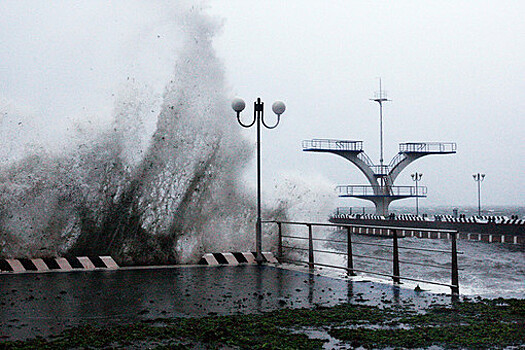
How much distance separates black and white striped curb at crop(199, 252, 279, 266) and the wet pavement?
5.09 feet

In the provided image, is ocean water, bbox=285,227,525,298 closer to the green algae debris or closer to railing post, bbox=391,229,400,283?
railing post, bbox=391,229,400,283

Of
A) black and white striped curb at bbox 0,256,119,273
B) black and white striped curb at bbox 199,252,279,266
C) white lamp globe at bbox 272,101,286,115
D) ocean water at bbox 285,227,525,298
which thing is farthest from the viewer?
ocean water at bbox 285,227,525,298

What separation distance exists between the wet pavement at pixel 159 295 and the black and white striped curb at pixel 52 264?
1.82 ft

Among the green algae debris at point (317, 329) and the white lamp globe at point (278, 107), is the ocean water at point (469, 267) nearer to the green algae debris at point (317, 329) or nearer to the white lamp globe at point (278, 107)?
the green algae debris at point (317, 329)

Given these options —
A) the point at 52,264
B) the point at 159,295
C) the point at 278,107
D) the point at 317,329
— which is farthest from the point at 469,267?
the point at 317,329

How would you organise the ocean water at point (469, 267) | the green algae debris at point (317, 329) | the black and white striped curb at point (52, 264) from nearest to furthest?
the green algae debris at point (317, 329), the black and white striped curb at point (52, 264), the ocean water at point (469, 267)

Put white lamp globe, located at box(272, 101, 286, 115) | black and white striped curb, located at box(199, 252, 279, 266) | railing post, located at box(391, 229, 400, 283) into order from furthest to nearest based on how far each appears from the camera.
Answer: white lamp globe, located at box(272, 101, 286, 115) → black and white striped curb, located at box(199, 252, 279, 266) → railing post, located at box(391, 229, 400, 283)

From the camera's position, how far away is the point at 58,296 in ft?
28.8

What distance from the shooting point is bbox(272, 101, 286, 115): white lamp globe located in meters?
14.6

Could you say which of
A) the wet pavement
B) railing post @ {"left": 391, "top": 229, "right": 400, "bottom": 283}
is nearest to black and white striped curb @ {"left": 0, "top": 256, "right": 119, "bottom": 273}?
the wet pavement

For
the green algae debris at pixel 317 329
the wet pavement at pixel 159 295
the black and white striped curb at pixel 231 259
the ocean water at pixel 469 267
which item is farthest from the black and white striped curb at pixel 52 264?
the green algae debris at pixel 317 329

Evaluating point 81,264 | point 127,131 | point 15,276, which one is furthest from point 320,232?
point 15,276

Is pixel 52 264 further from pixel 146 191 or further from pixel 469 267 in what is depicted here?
pixel 469 267

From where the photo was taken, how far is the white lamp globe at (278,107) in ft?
48.0
